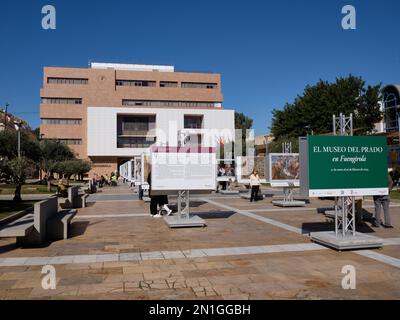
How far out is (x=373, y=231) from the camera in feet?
33.9

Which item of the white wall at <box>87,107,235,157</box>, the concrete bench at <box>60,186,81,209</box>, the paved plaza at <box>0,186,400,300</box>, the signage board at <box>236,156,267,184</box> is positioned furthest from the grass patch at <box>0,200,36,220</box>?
the white wall at <box>87,107,235,157</box>

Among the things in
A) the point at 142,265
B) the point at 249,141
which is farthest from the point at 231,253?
the point at 249,141

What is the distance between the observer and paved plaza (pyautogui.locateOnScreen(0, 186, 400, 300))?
534cm

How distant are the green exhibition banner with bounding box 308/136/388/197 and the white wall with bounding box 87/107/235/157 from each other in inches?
2422

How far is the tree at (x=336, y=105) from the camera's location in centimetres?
4459

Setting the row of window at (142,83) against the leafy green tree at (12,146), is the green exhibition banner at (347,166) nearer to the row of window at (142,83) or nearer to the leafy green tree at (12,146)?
the leafy green tree at (12,146)

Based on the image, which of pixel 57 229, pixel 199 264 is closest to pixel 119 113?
pixel 57 229

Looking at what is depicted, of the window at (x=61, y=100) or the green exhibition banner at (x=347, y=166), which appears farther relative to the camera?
the window at (x=61, y=100)

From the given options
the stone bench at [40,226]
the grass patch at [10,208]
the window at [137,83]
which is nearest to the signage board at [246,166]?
the grass patch at [10,208]

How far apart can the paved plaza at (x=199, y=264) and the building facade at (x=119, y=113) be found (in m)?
60.9

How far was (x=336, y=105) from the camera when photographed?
147 feet

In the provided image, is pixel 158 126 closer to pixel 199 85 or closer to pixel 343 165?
pixel 199 85

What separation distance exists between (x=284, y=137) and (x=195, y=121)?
106ft

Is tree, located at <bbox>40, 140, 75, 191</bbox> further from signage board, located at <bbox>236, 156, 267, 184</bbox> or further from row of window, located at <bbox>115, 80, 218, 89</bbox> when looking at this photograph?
row of window, located at <bbox>115, 80, 218, 89</bbox>
